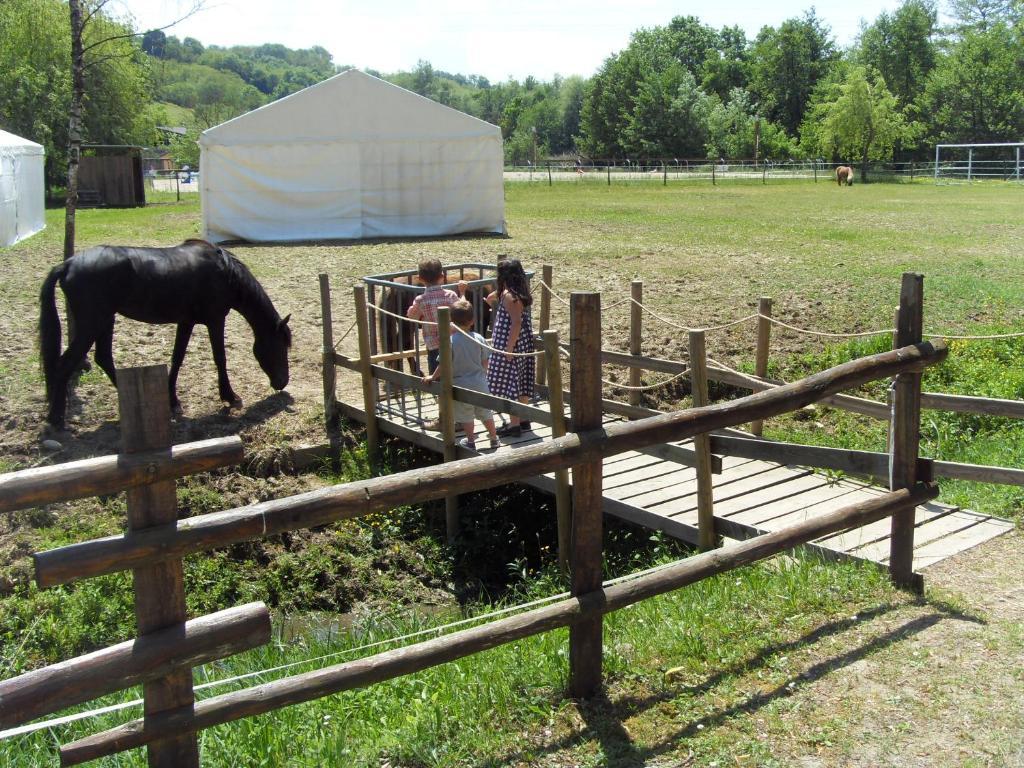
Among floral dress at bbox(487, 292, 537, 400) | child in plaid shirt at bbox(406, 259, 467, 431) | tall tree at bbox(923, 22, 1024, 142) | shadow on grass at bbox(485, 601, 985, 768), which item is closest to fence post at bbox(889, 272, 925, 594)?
shadow on grass at bbox(485, 601, 985, 768)

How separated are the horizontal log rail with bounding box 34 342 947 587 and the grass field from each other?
869mm

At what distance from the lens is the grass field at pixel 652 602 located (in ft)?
11.4

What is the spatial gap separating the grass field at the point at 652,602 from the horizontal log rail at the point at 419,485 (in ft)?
2.85

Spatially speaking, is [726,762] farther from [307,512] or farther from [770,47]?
[770,47]

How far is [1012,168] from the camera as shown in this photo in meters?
48.0

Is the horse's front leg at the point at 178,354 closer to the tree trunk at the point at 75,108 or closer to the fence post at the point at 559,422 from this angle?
the tree trunk at the point at 75,108

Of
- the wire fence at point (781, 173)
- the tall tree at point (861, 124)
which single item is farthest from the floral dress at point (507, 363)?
the tall tree at point (861, 124)

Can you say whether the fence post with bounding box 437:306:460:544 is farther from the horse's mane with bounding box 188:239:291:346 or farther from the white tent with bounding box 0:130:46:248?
the white tent with bounding box 0:130:46:248

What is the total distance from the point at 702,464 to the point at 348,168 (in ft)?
51.5

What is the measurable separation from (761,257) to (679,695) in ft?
44.3

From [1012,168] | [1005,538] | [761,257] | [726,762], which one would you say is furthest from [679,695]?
[1012,168]

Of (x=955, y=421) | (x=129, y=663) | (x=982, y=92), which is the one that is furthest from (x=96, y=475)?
(x=982, y=92)

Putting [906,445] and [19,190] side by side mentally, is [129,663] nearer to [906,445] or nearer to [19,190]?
[906,445]

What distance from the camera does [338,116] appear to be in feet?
65.5
